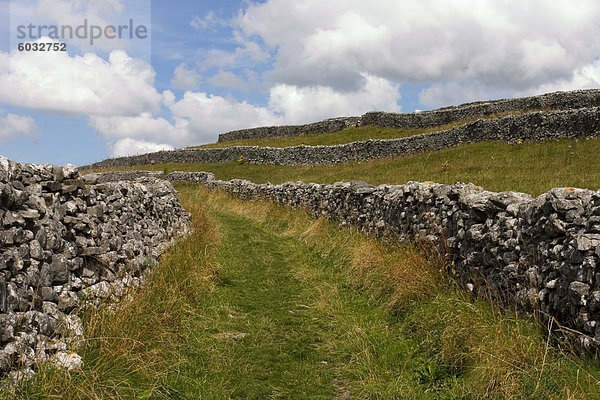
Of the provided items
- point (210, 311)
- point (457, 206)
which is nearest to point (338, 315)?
point (210, 311)

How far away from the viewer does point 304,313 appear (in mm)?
8266

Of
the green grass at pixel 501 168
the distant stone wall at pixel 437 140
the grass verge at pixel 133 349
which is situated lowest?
the grass verge at pixel 133 349

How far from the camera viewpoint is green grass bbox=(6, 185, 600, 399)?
4797 millimetres

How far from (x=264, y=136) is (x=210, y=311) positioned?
53097 mm

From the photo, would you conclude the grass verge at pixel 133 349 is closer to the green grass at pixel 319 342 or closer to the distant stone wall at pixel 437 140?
the green grass at pixel 319 342

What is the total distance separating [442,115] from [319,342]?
4035 cm

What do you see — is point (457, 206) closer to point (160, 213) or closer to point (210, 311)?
point (210, 311)

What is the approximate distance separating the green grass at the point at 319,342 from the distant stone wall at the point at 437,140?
1945 cm

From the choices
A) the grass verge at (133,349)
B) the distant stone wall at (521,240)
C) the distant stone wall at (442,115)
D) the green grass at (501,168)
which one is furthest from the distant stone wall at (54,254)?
the distant stone wall at (442,115)

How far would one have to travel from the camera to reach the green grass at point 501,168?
14.2 m

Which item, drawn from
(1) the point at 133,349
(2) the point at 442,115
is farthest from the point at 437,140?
(1) the point at 133,349

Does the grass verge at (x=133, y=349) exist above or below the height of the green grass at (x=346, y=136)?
below

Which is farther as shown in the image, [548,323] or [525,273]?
[525,273]

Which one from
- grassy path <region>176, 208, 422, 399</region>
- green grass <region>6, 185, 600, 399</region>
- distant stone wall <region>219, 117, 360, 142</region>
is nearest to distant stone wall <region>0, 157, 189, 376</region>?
green grass <region>6, 185, 600, 399</region>
